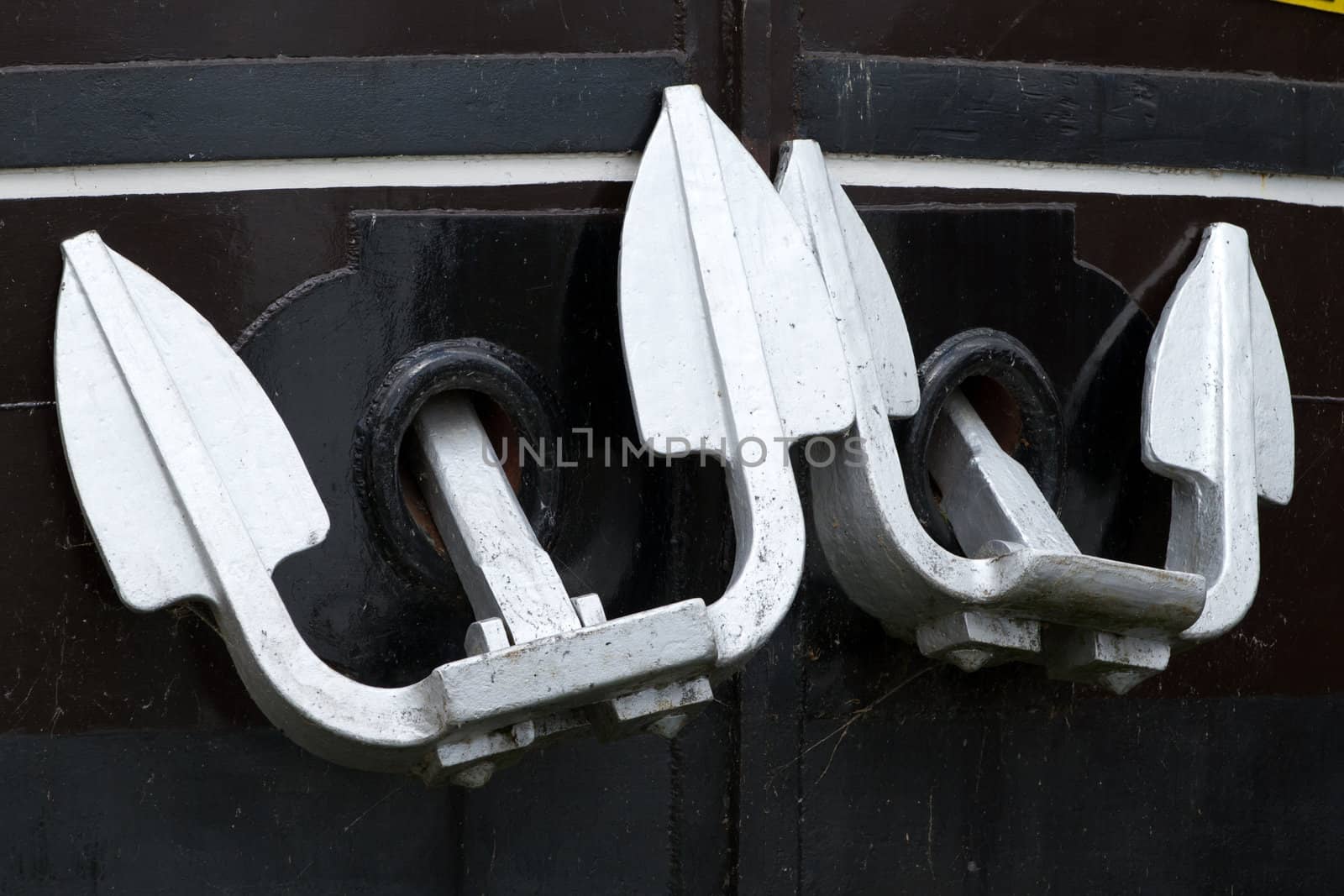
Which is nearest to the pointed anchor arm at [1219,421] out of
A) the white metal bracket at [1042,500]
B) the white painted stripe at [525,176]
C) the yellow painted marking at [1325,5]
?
the white metal bracket at [1042,500]

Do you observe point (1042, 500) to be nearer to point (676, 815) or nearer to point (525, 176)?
point (676, 815)

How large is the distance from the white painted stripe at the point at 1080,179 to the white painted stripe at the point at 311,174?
0.99 ft

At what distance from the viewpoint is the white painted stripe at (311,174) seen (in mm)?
1599

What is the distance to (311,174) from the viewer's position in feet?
5.41

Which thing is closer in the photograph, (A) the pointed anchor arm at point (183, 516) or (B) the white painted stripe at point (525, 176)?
(A) the pointed anchor arm at point (183, 516)

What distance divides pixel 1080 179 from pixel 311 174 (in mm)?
931

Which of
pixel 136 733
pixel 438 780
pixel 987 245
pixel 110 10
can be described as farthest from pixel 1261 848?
pixel 110 10

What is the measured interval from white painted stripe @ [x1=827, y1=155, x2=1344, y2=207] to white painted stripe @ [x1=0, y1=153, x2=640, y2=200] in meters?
0.30

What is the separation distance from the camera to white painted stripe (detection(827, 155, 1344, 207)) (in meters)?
1.82

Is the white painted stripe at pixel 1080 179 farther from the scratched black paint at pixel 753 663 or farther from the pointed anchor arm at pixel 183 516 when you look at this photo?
the pointed anchor arm at pixel 183 516

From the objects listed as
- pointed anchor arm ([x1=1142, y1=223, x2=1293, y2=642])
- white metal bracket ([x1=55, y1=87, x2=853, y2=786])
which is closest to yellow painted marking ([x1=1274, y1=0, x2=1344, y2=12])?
pointed anchor arm ([x1=1142, y1=223, x2=1293, y2=642])

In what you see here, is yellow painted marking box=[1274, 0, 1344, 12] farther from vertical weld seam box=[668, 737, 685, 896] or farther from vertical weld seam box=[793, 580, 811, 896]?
vertical weld seam box=[668, 737, 685, 896]

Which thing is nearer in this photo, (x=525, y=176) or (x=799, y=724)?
(x=525, y=176)

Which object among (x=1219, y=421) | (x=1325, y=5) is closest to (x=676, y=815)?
(x=1219, y=421)
